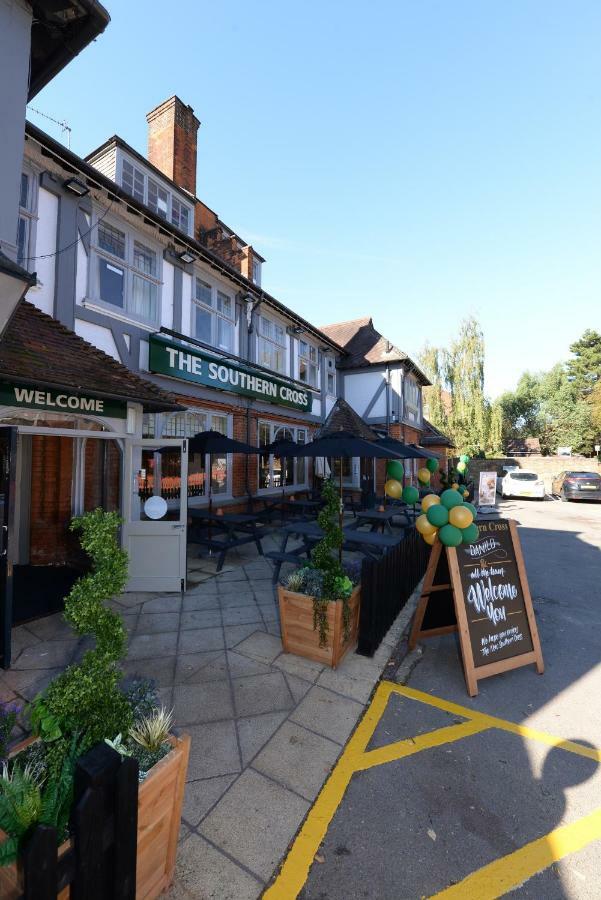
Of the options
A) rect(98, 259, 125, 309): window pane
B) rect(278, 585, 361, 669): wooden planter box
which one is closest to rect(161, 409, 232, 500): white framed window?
rect(98, 259, 125, 309): window pane

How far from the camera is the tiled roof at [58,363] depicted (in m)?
4.41

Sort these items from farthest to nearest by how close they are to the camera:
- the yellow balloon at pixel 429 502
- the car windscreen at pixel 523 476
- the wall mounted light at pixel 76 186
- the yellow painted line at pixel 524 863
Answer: the car windscreen at pixel 523 476 < the wall mounted light at pixel 76 186 < the yellow balloon at pixel 429 502 < the yellow painted line at pixel 524 863

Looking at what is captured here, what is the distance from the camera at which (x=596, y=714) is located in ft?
11.1

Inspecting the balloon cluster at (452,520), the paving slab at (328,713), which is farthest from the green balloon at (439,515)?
the paving slab at (328,713)

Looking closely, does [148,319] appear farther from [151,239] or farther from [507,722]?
[507,722]

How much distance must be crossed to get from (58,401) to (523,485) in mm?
21125

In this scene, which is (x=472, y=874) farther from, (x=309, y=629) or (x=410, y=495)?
(x=410, y=495)

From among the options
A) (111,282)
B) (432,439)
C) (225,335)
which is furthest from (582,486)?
(111,282)

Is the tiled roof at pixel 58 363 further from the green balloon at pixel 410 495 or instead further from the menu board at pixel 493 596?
the menu board at pixel 493 596

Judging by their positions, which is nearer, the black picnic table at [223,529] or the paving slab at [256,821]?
the paving slab at [256,821]

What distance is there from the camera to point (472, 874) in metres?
2.02

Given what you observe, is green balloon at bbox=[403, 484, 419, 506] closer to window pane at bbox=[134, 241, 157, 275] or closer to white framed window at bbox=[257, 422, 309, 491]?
white framed window at bbox=[257, 422, 309, 491]

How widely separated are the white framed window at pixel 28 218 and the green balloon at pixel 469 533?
23.8ft

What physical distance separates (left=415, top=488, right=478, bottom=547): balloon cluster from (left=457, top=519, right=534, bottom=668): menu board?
0.15 m
